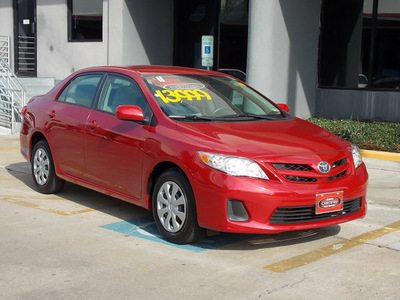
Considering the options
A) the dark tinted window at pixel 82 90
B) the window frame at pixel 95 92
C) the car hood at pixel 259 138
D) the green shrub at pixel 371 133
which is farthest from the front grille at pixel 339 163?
the green shrub at pixel 371 133

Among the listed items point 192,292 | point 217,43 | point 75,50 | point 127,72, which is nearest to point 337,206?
point 192,292

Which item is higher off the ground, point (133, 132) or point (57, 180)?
point (133, 132)

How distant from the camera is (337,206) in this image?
5.62 meters

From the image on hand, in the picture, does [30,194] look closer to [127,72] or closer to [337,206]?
[127,72]

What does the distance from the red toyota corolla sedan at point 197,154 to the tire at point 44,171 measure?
0.03 m

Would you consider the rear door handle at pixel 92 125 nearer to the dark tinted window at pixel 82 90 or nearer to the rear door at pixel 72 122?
the rear door at pixel 72 122

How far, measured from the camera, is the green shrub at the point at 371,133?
1048 cm

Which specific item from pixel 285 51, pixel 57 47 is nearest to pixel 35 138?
pixel 285 51

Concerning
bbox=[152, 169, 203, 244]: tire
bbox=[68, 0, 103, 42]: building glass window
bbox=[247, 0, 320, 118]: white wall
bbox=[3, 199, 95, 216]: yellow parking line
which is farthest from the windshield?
bbox=[68, 0, 103, 42]: building glass window

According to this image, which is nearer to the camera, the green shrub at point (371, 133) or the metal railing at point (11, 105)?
the green shrub at point (371, 133)

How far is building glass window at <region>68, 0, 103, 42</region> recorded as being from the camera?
1608 cm

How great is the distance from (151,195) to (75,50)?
1126 centimetres

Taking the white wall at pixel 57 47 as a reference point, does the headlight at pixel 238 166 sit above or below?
below

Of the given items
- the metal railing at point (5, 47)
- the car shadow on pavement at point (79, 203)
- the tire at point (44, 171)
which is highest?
the metal railing at point (5, 47)
